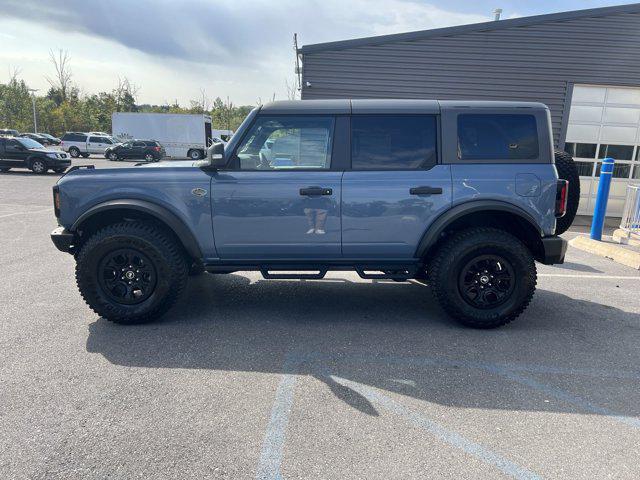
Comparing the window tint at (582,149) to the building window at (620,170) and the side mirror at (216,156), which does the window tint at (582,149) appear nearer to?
the building window at (620,170)

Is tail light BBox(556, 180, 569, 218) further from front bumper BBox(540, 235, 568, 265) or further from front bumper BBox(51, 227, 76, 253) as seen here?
front bumper BBox(51, 227, 76, 253)

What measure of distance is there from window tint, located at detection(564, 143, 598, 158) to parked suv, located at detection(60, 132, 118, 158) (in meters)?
28.6

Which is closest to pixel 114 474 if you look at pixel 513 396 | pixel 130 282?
pixel 130 282

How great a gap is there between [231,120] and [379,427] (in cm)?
5986

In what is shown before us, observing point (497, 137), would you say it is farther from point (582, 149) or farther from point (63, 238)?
point (582, 149)

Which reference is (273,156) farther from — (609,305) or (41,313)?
(609,305)

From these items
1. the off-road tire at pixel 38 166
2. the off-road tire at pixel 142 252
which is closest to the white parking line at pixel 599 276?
the off-road tire at pixel 142 252

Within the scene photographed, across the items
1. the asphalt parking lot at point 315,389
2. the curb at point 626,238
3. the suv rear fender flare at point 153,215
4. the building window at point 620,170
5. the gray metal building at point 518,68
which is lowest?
the asphalt parking lot at point 315,389

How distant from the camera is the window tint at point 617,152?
1081cm

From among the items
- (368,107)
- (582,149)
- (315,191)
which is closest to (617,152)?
(582,149)

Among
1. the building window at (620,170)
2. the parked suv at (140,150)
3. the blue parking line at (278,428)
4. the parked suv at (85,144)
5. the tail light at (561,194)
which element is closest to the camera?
the blue parking line at (278,428)

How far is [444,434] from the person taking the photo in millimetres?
2535

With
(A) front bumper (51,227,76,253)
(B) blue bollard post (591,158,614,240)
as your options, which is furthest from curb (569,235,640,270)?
(A) front bumper (51,227,76,253)

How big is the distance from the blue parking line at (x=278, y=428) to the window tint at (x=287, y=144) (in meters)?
1.77
